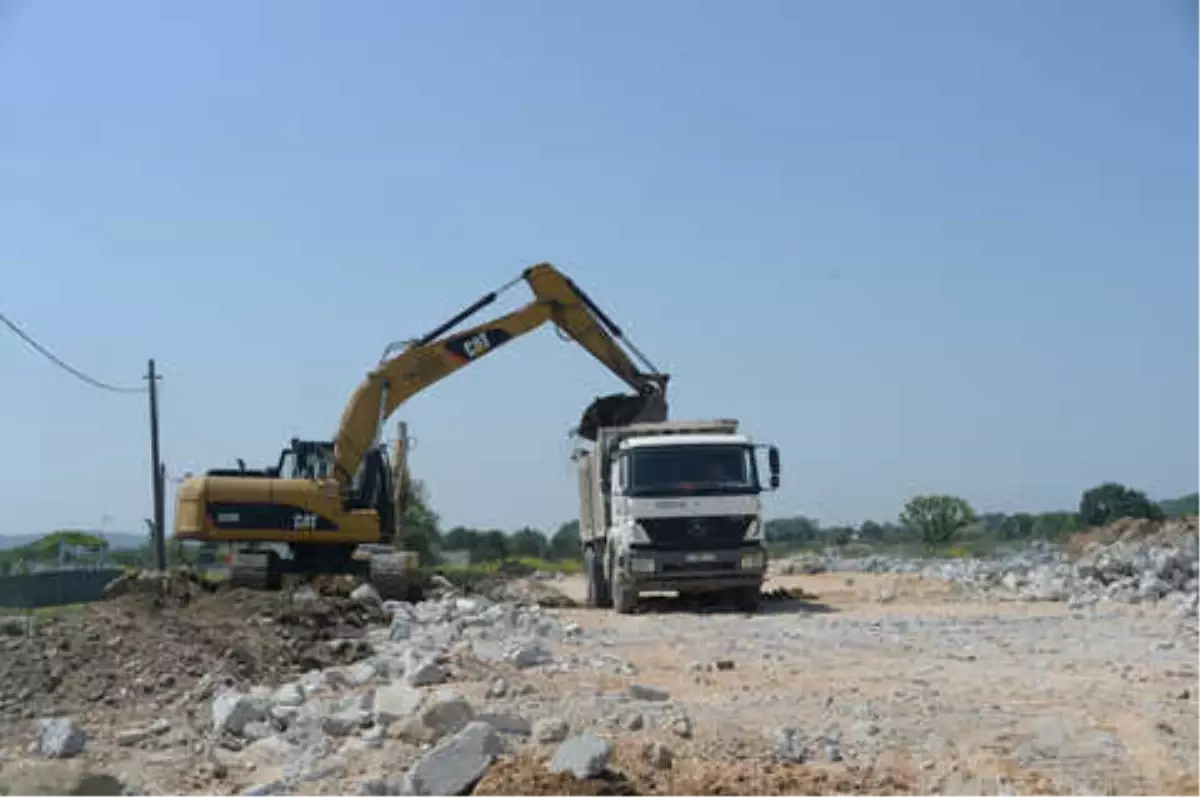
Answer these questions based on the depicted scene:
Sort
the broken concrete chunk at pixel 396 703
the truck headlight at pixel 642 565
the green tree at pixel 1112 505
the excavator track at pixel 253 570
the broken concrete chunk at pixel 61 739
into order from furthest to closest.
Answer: the green tree at pixel 1112 505 < the excavator track at pixel 253 570 < the truck headlight at pixel 642 565 < the broken concrete chunk at pixel 396 703 < the broken concrete chunk at pixel 61 739

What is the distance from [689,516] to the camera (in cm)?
2045

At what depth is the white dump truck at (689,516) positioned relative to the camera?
66.9 ft

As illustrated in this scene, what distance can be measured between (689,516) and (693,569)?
0.76 m

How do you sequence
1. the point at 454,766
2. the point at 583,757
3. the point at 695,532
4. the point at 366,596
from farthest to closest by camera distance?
the point at 695,532 < the point at 366,596 < the point at 454,766 < the point at 583,757

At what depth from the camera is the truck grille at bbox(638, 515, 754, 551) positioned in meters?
20.4

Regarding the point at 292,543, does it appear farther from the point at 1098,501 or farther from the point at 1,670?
the point at 1098,501

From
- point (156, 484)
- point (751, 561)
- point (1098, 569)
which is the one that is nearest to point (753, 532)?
point (751, 561)

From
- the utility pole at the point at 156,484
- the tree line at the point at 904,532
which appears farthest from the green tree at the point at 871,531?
the utility pole at the point at 156,484

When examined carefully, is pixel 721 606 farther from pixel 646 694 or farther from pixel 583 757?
pixel 583 757

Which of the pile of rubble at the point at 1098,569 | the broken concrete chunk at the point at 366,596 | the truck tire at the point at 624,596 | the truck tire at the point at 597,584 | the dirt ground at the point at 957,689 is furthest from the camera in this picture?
the truck tire at the point at 597,584

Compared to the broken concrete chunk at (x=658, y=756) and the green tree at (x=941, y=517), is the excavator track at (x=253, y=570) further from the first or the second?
the green tree at (x=941, y=517)

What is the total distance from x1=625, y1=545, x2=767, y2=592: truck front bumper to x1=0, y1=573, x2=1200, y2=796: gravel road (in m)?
5.53

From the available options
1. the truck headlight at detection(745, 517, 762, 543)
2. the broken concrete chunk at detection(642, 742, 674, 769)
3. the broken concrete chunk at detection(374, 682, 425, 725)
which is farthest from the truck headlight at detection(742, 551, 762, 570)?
the broken concrete chunk at detection(642, 742, 674, 769)

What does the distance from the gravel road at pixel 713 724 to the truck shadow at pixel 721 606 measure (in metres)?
6.28
